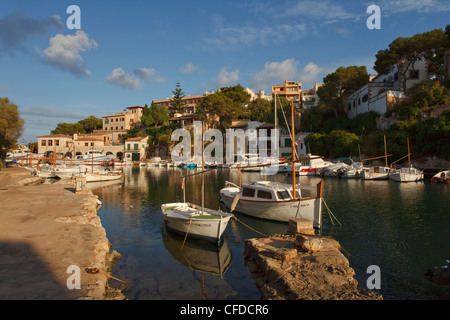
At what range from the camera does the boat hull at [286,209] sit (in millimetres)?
17812

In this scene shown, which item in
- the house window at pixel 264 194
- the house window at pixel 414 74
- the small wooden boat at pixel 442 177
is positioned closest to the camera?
the house window at pixel 264 194

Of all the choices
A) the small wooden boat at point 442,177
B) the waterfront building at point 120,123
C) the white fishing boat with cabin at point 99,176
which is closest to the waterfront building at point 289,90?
the waterfront building at point 120,123

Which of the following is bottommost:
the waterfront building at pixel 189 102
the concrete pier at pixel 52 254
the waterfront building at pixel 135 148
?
the concrete pier at pixel 52 254

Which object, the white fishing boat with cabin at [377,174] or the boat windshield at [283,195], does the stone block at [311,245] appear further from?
the white fishing boat with cabin at [377,174]

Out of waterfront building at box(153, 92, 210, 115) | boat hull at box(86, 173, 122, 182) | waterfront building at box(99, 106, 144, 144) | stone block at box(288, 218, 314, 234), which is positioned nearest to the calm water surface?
stone block at box(288, 218, 314, 234)

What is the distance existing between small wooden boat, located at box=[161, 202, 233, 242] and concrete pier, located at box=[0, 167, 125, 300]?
12.8 feet

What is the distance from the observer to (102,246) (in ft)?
41.1

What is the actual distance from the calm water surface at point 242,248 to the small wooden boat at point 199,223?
62 cm

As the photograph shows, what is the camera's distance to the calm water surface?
34.4 feet

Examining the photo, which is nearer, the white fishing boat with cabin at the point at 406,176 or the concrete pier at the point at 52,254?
the concrete pier at the point at 52,254

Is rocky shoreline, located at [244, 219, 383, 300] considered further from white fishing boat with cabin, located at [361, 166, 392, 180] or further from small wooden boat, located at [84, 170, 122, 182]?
small wooden boat, located at [84, 170, 122, 182]

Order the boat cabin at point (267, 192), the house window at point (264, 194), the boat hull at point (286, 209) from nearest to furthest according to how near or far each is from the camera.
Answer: the boat hull at point (286, 209) < the boat cabin at point (267, 192) < the house window at point (264, 194)

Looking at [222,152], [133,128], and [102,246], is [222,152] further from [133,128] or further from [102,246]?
[102,246]

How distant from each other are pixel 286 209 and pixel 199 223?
21.9 ft
